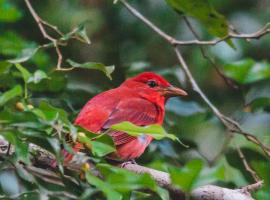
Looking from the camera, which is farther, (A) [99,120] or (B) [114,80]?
(B) [114,80]

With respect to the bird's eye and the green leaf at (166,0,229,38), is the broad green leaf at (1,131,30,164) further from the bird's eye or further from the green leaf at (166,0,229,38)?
the bird's eye

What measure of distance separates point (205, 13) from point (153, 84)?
1.26m

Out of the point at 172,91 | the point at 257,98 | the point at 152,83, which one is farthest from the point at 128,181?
the point at 152,83

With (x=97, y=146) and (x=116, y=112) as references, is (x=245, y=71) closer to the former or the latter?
(x=116, y=112)

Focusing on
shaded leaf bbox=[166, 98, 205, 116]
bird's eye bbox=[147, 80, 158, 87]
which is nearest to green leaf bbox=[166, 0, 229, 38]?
shaded leaf bbox=[166, 98, 205, 116]

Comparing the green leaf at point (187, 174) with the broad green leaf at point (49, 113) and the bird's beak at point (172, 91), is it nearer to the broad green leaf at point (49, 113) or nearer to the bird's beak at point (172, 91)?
the broad green leaf at point (49, 113)

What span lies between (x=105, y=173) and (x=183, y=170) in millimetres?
376

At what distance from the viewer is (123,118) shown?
542cm

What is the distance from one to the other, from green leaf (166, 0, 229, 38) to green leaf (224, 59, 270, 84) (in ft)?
1.23

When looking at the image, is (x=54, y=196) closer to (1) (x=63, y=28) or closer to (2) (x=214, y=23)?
(2) (x=214, y=23)

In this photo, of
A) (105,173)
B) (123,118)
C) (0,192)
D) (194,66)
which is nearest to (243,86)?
(123,118)

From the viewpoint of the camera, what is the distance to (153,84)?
20.2 ft

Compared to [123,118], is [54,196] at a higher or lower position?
higher

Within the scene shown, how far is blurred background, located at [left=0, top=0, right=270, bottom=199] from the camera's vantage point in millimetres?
5375
